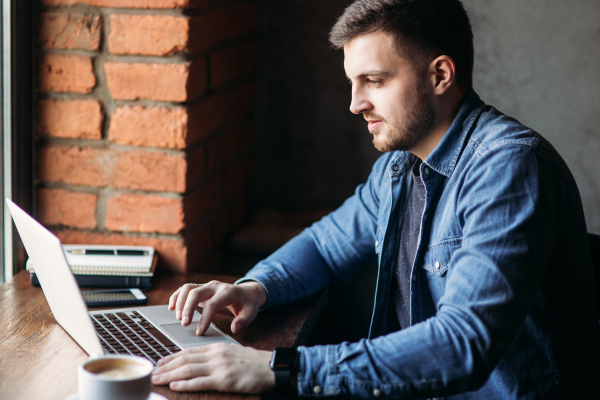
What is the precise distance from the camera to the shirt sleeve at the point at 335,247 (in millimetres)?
1340

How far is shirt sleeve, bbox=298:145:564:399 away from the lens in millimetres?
837

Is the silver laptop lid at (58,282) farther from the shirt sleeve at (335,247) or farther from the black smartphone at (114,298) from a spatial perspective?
the shirt sleeve at (335,247)

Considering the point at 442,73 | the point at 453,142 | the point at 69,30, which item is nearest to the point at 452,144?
the point at 453,142

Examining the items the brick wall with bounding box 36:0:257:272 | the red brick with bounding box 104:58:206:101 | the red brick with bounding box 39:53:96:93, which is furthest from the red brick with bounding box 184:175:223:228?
the red brick with bounding box 39:53:96:93

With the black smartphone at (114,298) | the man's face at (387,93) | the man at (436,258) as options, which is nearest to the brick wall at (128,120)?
the black smartphone at (114,298)

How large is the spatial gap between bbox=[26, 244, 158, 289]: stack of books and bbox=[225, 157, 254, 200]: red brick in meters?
0.43

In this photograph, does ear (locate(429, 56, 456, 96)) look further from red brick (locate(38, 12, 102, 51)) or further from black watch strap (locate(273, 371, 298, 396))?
red brick (locate(38, 12, 102, 51))

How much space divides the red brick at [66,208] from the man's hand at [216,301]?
444mm

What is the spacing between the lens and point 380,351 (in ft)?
2.80

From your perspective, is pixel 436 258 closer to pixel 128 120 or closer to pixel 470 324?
pixel 470 324

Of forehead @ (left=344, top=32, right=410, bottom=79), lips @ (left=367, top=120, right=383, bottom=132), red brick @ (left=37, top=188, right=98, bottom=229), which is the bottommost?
red brick @ (left=37, top=188, right=98, bottom=229)

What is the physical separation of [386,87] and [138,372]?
0.71 metres

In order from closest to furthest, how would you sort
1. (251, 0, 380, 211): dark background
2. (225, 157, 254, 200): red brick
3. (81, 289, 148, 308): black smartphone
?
(81, 289, 148, 308): black smartphone, (225, 157, 254, 200): red brick, (251, 0, 380, 211): dark background

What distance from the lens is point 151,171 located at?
1395 millimetres
